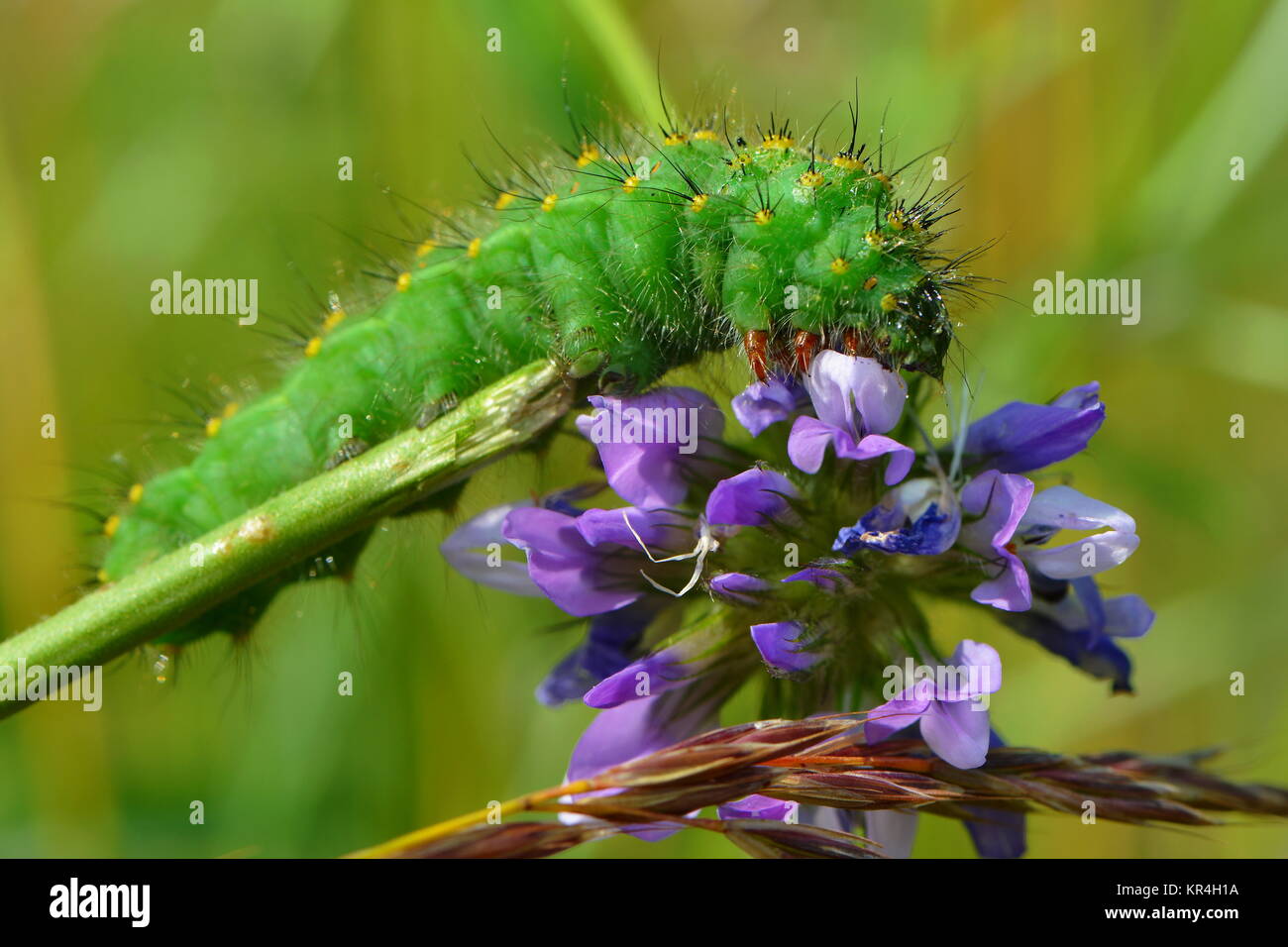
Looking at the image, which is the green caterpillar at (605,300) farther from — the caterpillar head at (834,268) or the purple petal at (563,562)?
the purple petal at (563,562)

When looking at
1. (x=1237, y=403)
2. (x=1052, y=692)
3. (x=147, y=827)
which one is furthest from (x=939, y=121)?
(x=147, y=827)

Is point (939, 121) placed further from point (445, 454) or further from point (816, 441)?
point (445, 454)

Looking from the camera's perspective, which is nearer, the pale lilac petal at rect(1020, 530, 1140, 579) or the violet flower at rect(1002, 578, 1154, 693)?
the pale lilac petal at rect(1020, 530, 1140, 579)

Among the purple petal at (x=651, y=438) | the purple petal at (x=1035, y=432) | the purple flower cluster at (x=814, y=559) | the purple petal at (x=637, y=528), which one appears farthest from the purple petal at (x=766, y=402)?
the purple petal at (x=1035, y=432)

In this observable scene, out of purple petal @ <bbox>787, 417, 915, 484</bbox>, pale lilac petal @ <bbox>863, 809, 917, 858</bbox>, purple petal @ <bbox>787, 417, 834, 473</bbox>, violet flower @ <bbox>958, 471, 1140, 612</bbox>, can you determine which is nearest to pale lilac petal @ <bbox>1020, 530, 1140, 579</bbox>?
violet flower @ <bbox>958, 471, 1140, 612</bbox>

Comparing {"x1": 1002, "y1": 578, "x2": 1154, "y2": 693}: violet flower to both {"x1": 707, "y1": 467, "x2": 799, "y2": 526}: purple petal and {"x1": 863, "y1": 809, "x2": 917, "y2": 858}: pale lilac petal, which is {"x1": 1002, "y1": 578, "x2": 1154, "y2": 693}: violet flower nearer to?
{"x1": 863, "y1": 809, "x2": 917, "y2": 858}: pale lilac petal

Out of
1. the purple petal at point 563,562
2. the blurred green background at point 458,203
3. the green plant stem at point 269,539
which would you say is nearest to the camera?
the green plant stem at point 269,539

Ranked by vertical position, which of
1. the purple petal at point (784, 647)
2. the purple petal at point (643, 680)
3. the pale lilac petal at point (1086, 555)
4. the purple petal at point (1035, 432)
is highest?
the purple petal at point (1035, 432)
